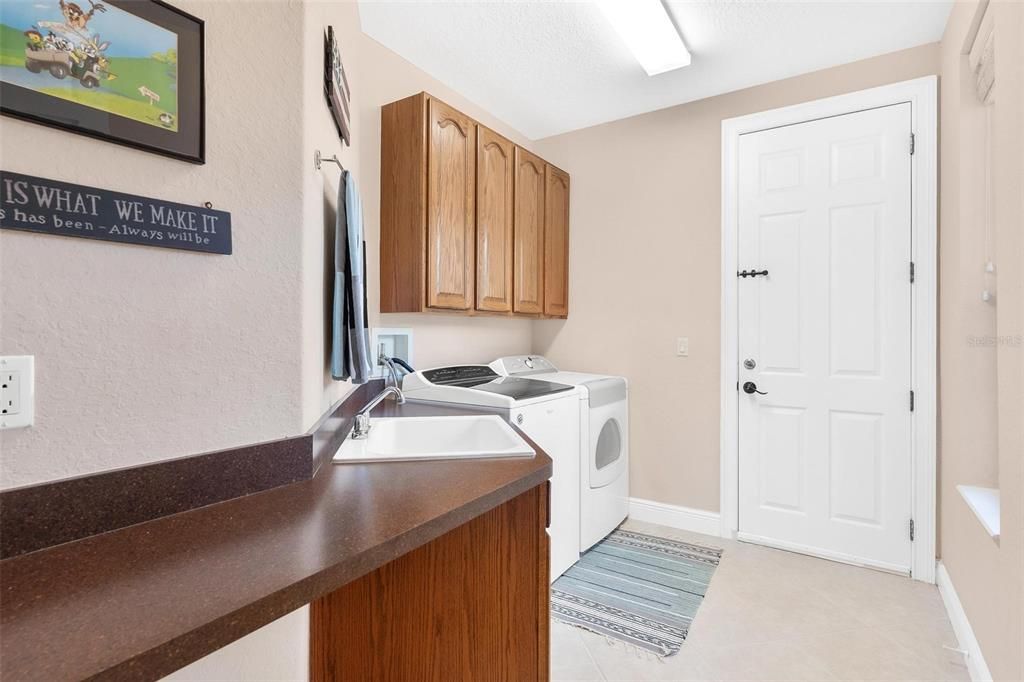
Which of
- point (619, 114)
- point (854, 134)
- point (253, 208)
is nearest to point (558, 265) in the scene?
point (619, 114)

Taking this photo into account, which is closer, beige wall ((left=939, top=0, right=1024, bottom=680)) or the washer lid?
beige wall ((left=939, top=0, right=1024, bottom=680))

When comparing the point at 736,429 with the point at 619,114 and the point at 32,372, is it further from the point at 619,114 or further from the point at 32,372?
the point at 32,372

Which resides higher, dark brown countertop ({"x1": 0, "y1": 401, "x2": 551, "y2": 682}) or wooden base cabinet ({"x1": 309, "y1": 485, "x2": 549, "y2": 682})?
dark brown countertop ({"x1": 0, "y1": 401, "x2": 551, "y2": 682})

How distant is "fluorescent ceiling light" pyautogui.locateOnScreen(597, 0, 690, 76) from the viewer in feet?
6.44

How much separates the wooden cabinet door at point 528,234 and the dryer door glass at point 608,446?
82 centimetres

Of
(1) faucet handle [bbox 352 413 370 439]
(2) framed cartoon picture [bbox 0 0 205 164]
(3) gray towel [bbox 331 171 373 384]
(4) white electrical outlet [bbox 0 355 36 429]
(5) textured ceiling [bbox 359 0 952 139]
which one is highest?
(5) textured ceiling [bbox 359 0 952 139]

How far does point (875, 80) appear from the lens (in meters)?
2.39

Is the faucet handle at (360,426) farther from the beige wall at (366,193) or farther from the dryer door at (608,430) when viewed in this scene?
the dryer door at (608,430)

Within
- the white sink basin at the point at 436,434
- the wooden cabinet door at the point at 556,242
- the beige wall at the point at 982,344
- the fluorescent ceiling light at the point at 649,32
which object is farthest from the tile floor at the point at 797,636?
the fluorescent ceiling light at the point at 649,32

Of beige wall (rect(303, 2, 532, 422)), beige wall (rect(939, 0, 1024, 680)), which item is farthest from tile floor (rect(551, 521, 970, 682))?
beige wall (rect(303, 2, 532, 422))

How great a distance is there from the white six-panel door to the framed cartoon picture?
2621 mm

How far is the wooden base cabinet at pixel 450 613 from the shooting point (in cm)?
112


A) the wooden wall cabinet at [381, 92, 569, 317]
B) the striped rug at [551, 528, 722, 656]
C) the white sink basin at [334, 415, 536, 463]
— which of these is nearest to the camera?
the white sink basin at [334, 415, 536, 463]

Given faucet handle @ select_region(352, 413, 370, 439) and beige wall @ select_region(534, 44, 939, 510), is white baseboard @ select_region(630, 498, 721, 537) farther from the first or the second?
faucet handle @ select_region(352, 413, 370, 439)
